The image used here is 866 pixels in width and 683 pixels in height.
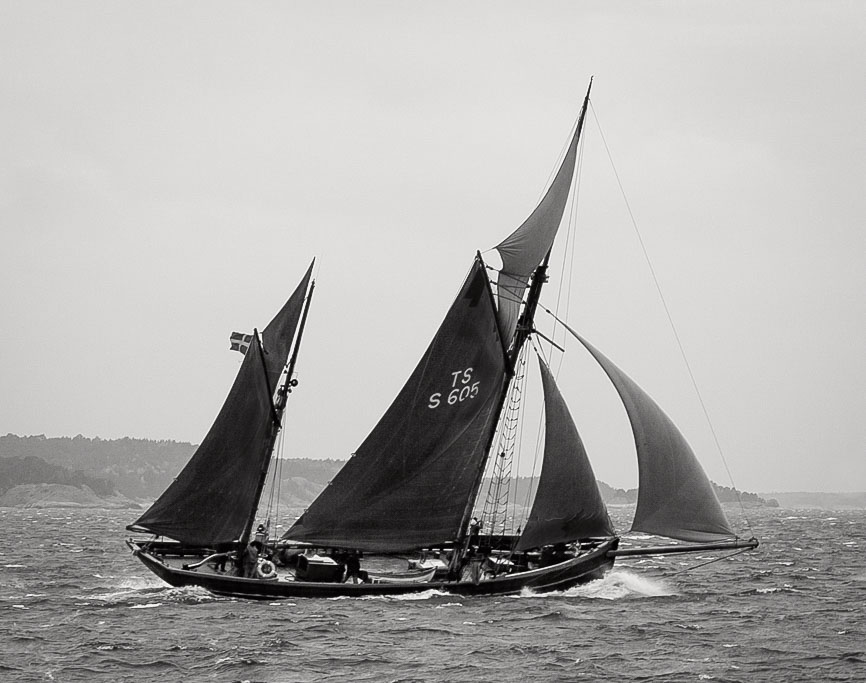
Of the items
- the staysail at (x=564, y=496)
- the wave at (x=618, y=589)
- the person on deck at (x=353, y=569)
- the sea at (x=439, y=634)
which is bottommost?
the sea at (x=439, y=634)

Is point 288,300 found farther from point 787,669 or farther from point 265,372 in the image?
point 787,669

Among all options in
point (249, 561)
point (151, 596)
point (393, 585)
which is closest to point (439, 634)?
point (393, 585)

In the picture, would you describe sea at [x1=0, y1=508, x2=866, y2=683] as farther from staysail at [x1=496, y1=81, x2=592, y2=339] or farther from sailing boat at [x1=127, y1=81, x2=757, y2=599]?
staysail at [x1=496, y1=81, x2=592, y2=339]

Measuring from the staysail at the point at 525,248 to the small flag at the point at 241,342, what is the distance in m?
10.3

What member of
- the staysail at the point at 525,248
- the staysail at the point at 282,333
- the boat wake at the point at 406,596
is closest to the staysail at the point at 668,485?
the staysail at the point at 525,248

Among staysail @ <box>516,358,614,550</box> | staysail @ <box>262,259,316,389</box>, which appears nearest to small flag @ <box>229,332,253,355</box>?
staysail @ <box>262,259,316,389</box>

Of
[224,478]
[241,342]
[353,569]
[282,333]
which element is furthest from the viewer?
[241,342]

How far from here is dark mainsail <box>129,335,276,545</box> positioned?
38.4 meters

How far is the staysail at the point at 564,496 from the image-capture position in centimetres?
3559

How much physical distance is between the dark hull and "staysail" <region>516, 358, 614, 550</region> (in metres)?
1.01

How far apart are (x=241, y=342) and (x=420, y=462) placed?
9858 mm

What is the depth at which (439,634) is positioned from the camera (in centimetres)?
2919

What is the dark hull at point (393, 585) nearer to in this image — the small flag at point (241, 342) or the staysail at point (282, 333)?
the staysail at point (282, 333)

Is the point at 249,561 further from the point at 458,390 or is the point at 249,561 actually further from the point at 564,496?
the point at 564,496
